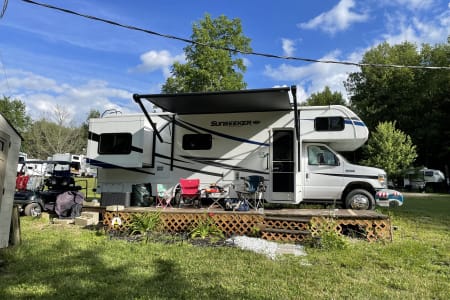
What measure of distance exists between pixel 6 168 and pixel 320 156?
703cm

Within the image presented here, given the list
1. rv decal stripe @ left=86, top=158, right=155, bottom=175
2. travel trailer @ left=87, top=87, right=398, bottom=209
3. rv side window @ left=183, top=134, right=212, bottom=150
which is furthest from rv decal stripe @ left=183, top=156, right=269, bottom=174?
rv decal stripe @ left=86, top=158, right=155, bottom=175

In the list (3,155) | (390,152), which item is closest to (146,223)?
(3,155)

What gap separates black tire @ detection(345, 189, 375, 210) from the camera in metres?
8.73

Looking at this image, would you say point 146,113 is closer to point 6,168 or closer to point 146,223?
point 146,223

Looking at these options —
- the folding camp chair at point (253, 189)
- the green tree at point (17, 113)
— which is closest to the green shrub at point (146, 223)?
the folding camp chair at point (253, 189)

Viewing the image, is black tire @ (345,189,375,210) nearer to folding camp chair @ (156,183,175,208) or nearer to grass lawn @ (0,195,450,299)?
Result: grass lawn @ (0,195,450,299)

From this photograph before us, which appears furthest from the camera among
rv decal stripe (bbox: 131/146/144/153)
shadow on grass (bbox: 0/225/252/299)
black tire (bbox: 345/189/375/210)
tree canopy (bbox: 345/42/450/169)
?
tree canopy (bbox: 345/42/450/169)

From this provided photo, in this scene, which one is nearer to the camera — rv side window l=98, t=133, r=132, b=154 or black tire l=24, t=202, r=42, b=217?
black tire l=24, t=202, r=42, b=217

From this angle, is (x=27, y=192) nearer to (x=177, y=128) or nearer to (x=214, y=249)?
(x=177, y=128)

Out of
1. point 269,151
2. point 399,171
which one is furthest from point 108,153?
point 399,171

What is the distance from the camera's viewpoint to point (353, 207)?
8742 mm

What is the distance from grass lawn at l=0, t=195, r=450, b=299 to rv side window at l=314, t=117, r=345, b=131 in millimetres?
3360

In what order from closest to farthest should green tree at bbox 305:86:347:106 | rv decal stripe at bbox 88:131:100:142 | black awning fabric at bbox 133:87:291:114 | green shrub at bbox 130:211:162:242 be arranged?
green shrub at bbox 130:211:162:242 < black awning fabric at bbox 133:87:291:114 < rv decal stripe at bbox 88:131:100:142 < green tree at bbox 305:86:347:106

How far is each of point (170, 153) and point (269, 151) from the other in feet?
9.16
